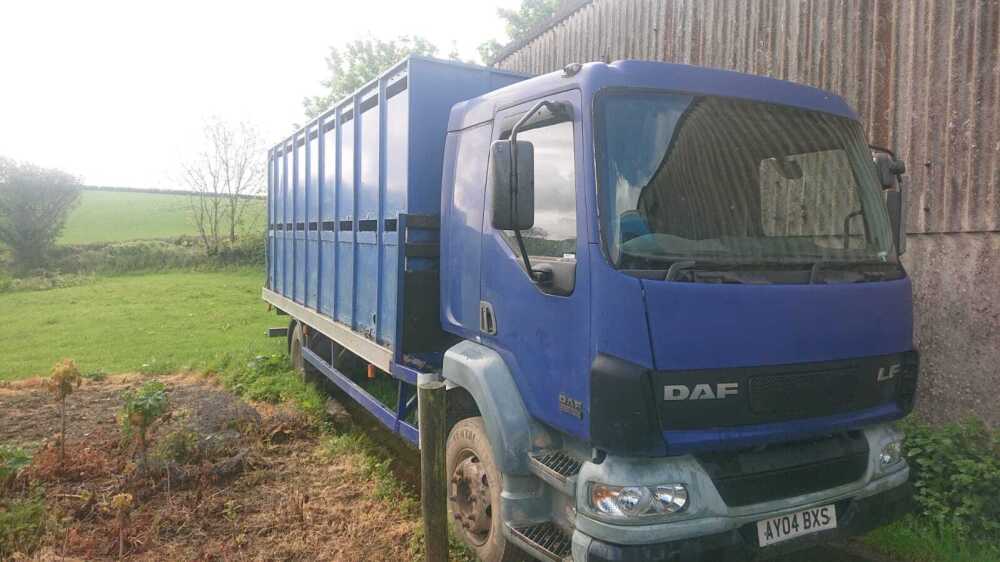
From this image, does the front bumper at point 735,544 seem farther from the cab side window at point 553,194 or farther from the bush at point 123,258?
the bush at point 123,258

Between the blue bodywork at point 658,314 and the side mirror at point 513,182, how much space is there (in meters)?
0.22

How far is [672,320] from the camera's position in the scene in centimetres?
259

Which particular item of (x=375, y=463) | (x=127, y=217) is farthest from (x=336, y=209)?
(x=127, y=217)

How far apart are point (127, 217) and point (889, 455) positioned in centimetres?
3888

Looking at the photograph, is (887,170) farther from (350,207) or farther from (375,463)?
(375,463)

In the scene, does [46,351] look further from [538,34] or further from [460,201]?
[460,201]

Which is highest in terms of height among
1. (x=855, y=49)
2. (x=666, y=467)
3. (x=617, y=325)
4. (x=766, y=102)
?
(x=855, y=49)

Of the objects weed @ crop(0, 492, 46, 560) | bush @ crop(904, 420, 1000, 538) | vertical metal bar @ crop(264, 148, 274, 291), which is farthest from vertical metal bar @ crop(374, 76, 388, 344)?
vertical metal bar @ crop(264, 148, 274, 291)

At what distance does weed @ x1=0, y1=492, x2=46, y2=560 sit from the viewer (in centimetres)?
388

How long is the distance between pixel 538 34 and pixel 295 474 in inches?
298

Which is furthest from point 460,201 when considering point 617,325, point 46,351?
point 46,351

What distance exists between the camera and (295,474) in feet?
17.1

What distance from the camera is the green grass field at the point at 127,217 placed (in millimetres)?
29713

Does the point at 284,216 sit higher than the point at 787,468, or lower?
higher
